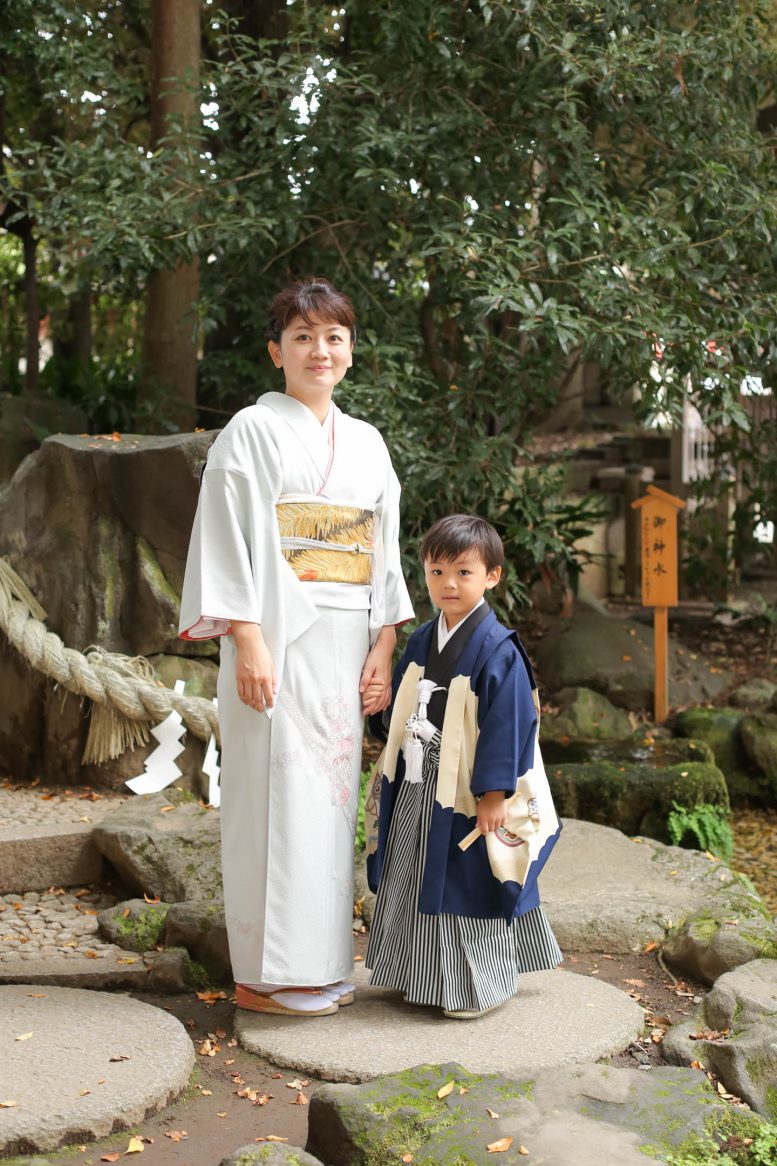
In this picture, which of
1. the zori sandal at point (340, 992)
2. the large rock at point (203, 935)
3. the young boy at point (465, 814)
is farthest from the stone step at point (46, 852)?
the young boy at point (465, 814)

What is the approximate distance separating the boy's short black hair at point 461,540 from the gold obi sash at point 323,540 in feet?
0.78

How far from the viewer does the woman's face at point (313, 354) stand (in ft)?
11.1

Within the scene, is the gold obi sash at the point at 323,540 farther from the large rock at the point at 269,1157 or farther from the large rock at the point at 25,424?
the large rock at the point at 25,424

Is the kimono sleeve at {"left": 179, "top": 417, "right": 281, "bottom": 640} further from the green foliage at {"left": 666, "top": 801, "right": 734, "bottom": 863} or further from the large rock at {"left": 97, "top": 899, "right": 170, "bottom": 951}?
the green foliage at {"left": 666, "top": 801, "right": 734, "bottom": 863}

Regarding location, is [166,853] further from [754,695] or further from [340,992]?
[754,695]

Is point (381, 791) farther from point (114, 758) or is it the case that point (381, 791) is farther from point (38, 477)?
point (38, 477)

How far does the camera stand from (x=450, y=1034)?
3232 mm

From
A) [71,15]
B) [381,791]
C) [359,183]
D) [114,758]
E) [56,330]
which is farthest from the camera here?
[56,330]

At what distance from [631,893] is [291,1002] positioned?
1560mm

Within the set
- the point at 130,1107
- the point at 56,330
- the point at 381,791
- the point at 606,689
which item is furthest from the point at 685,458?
the point at 130,1107

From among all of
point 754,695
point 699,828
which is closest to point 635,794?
point 699,828

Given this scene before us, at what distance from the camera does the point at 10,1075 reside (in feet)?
9.36

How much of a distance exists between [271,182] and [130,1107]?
Answer: 4.66 metres

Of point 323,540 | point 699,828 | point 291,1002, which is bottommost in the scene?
point 699,828
